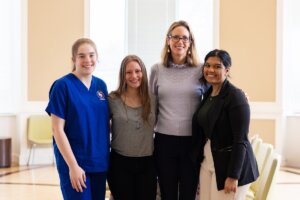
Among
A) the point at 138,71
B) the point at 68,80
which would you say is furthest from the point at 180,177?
the point at 68,80

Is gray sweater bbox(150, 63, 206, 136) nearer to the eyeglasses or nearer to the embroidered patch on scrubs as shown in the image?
the eyeglasses

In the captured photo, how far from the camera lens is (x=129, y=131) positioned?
223 centimetres

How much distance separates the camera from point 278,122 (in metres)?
6.02

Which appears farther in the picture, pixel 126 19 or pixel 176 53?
pixel 126 19

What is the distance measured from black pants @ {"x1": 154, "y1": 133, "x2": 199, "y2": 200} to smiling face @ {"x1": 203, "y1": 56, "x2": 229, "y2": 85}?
41 cm

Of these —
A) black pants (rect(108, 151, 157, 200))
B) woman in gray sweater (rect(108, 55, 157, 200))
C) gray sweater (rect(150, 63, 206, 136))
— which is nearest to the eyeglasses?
gray sweater (rect(150, 63, 206, 136))

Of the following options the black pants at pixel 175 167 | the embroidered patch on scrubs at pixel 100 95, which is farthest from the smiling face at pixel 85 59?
the black pants at pixel 175 167

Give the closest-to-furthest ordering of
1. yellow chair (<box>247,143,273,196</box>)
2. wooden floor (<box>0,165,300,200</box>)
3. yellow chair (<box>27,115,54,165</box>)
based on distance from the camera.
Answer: yellow chair (<box>247,143,273,196</box>) → wooden floor (<box>0,165,300,200</box>) → yellow chair (<box>27,115,54,165</box>)

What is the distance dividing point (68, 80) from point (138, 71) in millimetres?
444

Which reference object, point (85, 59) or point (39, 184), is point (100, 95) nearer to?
point (85, 59)

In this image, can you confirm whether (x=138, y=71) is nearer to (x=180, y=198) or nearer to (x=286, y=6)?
(x=180, y=198)

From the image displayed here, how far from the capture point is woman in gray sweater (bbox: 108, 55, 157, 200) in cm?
222

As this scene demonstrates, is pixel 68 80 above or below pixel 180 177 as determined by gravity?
above

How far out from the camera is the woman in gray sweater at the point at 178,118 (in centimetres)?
229
